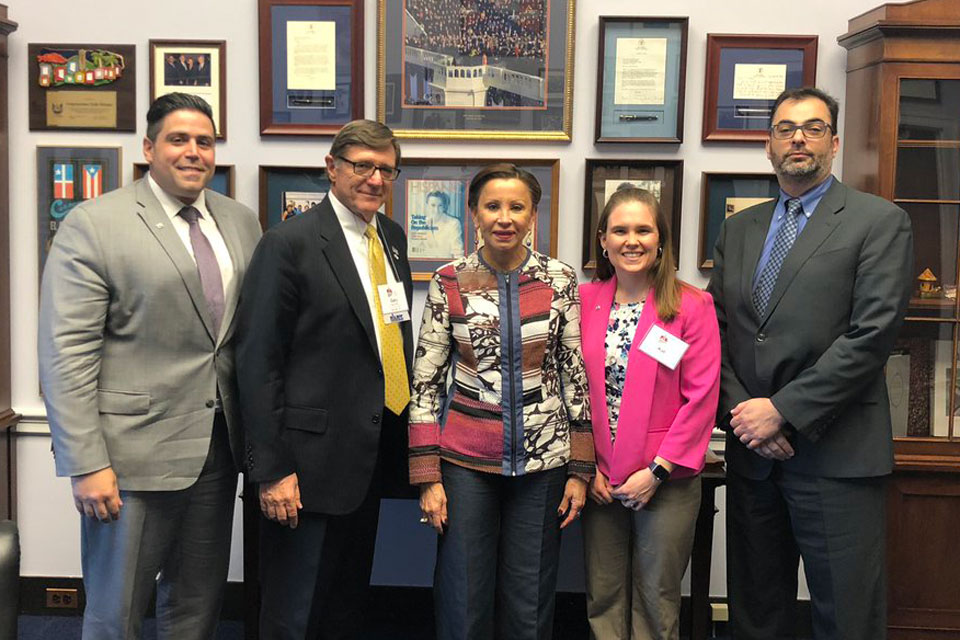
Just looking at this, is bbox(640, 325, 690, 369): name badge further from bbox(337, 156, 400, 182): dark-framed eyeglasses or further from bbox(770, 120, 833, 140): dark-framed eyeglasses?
bbox(337, 156, 400, 182): dark-framed eyeglasses

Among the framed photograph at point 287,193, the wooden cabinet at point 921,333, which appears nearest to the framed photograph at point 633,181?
the wooden cabinet at point 921,333

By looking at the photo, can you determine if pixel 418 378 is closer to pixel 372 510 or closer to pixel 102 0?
pixel 372 510

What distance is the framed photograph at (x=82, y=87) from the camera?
2.71 meters

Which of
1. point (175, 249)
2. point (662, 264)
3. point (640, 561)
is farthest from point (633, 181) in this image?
point (175, 249)

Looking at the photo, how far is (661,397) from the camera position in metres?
2.00

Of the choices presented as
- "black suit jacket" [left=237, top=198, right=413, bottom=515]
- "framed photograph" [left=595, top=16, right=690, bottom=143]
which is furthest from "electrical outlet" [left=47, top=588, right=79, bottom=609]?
"framed photograph" [left=595, top=16, right=690, bottom=143]

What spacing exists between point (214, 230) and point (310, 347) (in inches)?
17.0

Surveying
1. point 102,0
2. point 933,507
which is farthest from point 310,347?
point 933,507

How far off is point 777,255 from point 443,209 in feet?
3.82

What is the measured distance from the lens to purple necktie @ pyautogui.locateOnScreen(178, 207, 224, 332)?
195cm

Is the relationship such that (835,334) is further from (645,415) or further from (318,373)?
(318,373)

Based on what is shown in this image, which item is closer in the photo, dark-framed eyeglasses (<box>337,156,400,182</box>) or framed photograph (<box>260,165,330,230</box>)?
dark-framed eyeglasses (<box>337,156,400,182</box>)

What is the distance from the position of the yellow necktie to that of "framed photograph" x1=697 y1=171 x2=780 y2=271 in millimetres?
1252

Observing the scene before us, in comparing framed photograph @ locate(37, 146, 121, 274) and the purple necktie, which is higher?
framed photograph @ locate(37, 146, 121, 274)
